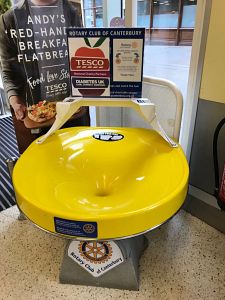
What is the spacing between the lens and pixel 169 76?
1.50 meters

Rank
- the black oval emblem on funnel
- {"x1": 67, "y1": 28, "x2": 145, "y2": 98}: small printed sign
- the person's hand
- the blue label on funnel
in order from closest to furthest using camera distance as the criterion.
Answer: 1. the blue label on funnel
2. {"x1": 67, "y1": 28, "x2": 145, "y2": 98}: small printed sign
3. the black oval emblem on funnel
4. the person's hand

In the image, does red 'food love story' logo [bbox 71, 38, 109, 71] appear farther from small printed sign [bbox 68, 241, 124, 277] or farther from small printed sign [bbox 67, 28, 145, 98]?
small printed sign [bbox 68, 241, 124, 277]

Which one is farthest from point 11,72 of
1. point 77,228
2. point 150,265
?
point 150,265

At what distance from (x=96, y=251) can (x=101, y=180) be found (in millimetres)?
304

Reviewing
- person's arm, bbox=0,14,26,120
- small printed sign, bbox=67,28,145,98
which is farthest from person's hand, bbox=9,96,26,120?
small printed sign, bbox=67,28,145,98

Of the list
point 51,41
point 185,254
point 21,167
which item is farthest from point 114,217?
point 51,41

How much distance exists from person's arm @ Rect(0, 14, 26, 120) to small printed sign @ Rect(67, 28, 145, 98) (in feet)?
1.34

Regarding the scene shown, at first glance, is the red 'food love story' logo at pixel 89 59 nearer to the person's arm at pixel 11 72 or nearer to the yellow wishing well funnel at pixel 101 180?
the yellow wishing well funnel at pixel 101 180

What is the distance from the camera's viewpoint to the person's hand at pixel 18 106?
1379mm

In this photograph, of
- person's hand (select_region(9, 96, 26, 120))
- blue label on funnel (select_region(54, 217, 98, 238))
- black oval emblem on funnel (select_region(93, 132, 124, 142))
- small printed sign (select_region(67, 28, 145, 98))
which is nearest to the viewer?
blue label on funnel (select_region(54, 217, 98, 238))

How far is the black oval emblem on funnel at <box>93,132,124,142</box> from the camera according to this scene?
1133mm

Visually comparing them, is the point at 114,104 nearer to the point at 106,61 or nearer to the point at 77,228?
the point at 106,61

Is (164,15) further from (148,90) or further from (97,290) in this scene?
(97,290)

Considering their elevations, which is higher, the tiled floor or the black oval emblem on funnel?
the black oval emblem on funnel
